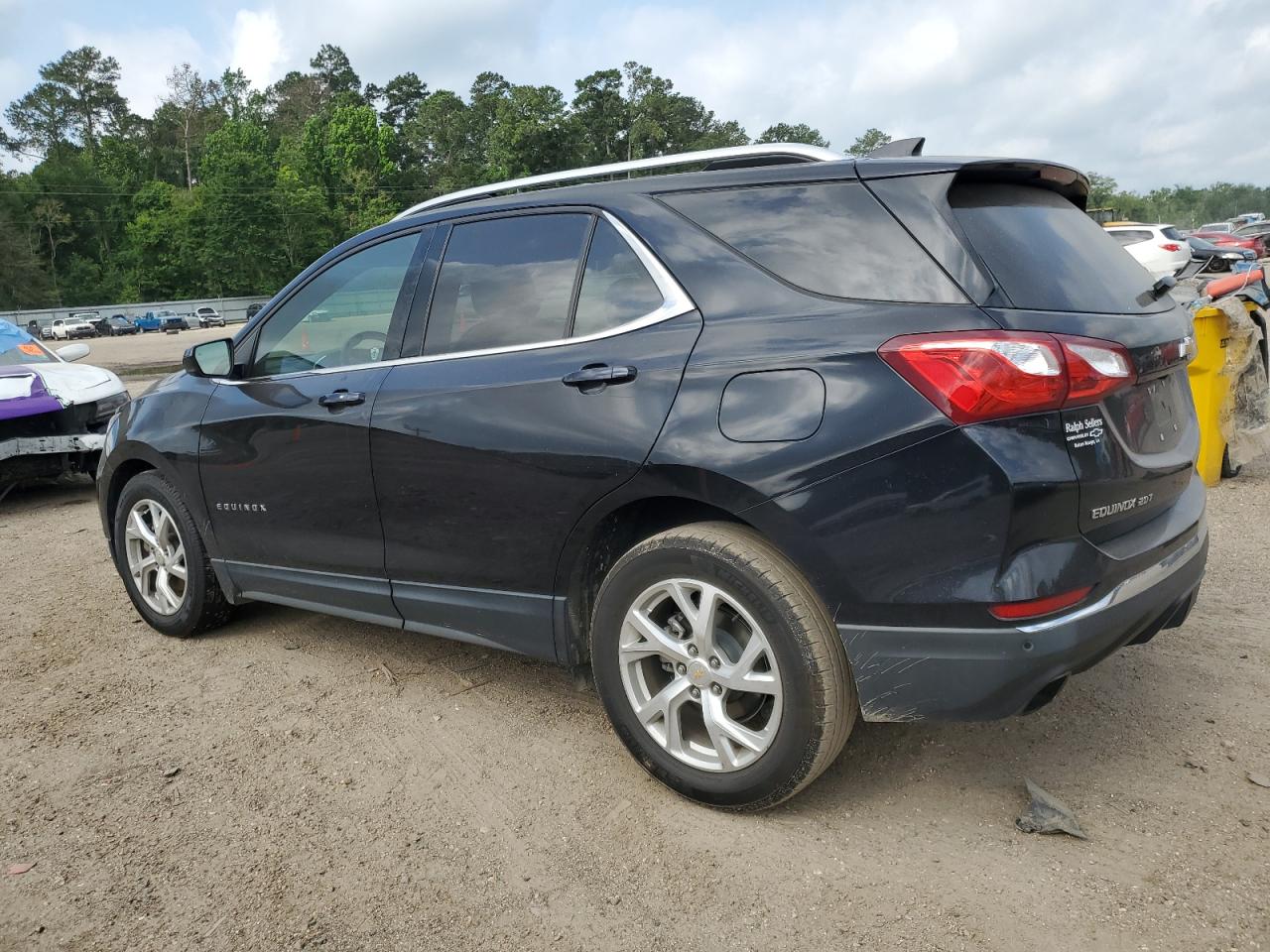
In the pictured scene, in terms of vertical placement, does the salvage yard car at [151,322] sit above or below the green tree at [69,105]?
below

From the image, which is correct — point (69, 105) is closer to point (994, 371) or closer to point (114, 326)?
point (114, 326)

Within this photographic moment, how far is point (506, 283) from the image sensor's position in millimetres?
3412

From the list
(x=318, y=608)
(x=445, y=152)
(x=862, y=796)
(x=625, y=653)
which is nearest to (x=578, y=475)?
(x=625, y=653)

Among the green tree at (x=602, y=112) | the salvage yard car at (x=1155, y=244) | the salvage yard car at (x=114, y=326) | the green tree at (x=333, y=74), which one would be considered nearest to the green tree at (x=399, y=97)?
the green tree at (x=333, y=74)

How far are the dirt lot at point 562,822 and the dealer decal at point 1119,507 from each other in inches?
35.2

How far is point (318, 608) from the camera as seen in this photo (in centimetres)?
406

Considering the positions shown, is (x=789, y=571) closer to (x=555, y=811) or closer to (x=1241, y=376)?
(x=555, y=811)

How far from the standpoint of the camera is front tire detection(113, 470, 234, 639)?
450cm

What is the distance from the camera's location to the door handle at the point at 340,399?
3.63 metres

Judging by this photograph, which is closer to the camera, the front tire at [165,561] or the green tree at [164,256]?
the front tire at [165,561]

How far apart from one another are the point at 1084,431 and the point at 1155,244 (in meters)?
21.0

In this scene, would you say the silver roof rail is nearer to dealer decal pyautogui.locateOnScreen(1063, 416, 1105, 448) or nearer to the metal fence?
dealer decal pyautogui.locateOnScreen(1063, 416, 1105, 448)

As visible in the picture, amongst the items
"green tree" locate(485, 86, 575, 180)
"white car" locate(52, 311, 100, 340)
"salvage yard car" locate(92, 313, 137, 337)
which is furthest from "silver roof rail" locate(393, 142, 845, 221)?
"green tree" locate(485, 86, 575, 180)

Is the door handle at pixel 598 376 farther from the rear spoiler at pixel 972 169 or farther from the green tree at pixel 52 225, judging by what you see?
the green tree at pixel 52 225
